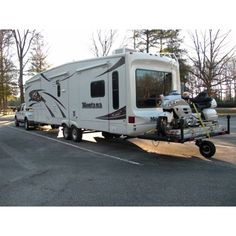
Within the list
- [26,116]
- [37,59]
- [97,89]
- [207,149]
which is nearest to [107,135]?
[97,89]

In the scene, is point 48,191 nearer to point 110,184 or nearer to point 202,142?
point 110,184

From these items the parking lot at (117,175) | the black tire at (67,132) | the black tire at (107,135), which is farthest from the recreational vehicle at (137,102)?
the black tire at (107,135)

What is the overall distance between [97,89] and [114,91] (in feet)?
3.56

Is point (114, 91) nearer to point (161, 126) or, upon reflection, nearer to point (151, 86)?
point (151, 86)

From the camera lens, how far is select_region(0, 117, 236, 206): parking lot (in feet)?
17.9

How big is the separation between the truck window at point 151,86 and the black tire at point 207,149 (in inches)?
78.0

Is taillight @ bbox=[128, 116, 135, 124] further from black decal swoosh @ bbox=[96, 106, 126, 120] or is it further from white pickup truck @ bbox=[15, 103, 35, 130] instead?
white pickup truck @ bbox=[15, 103, 35, 130]

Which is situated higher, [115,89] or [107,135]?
[115,89]

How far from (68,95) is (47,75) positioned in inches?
108

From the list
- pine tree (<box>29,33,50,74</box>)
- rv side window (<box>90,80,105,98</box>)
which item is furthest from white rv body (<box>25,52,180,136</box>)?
pine tree (<box>29,33,50,74</box>)

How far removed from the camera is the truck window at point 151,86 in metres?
9.67

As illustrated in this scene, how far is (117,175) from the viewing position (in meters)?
7.21

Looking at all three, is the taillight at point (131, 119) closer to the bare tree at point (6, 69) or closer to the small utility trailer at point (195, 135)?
the small utility trailer at point (195, 135)

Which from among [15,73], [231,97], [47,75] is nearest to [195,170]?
[47,75]
